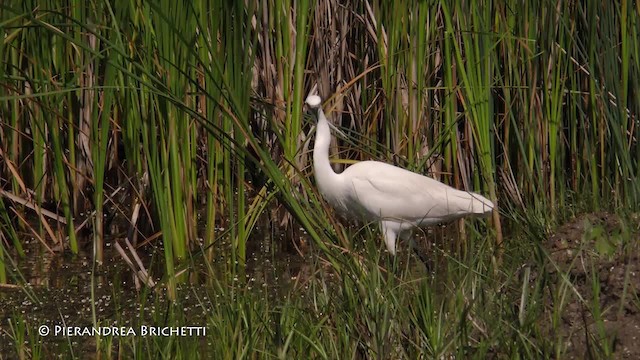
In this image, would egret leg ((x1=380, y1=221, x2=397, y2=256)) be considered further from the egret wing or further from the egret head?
the egret head

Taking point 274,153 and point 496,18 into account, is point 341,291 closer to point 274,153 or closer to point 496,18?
point 496,18

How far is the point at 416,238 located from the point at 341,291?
7.24 ft

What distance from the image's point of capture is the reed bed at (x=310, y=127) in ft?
11.0

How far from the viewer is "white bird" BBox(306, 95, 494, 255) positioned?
456 cm

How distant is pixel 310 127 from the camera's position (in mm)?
5504

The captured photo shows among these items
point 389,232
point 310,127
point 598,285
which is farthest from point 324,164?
point 598,285

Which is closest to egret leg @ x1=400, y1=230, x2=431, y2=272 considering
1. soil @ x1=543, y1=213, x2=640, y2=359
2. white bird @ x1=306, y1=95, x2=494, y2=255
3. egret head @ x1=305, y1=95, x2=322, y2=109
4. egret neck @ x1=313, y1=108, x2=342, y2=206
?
white bird @ x1=306, y1=95, x2=494, y2=255

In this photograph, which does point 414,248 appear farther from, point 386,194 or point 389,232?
point 386,194

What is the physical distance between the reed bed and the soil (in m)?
0.06

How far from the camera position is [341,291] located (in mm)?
3248

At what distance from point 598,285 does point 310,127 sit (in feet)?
9.22

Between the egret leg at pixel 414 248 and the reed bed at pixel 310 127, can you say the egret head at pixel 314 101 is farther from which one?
the egret leg at pixel 414 248

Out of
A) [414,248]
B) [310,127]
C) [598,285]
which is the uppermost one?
[598,285]

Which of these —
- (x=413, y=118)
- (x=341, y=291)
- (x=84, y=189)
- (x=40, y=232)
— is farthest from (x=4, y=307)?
(x=413, y=118)
